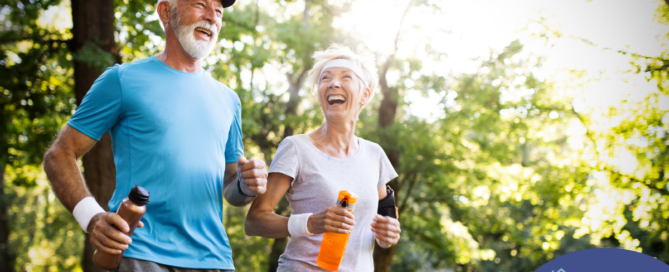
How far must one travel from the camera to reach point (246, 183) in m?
2.06

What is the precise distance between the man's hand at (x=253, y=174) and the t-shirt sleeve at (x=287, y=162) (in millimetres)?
413

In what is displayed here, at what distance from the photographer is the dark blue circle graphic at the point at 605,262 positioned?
2.95 metres

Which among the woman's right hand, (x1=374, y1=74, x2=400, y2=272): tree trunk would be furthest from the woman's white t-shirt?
(x1=374, y1=74, x2=400, y2=272): tree trunk

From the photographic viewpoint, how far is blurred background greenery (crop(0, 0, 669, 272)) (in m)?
7.33

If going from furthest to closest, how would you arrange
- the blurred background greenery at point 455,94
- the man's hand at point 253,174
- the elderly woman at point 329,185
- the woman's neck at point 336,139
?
1. the blurred background greenery at point 455,94
2. the woman's neck at point 336,139
3. the elderly woman at point 329,185
4. the man's hand at point 253,174

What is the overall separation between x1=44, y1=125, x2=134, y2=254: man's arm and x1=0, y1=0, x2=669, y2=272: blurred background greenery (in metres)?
4.73

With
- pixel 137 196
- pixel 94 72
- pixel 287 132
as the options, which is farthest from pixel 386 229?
pixel 287 132

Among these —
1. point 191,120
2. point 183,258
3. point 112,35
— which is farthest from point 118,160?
point 112,35

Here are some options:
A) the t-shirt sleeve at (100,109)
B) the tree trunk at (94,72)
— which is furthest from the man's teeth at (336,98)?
the tree trunk at (94,72)

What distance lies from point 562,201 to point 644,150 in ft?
8.26

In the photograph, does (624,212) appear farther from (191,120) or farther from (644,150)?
(191,120)

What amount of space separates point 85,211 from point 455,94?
9759 millimetres

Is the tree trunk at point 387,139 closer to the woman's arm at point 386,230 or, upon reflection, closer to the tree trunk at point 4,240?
the woman's arm at point 386,230

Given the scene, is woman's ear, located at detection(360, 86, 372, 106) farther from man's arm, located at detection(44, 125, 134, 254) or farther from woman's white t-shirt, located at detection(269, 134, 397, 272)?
man's arm, located at detection(44, 125, 134, 254)
